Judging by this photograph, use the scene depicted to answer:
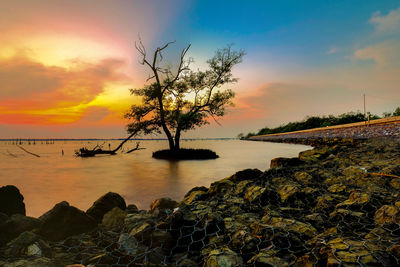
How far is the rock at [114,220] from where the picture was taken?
4270 millimetres

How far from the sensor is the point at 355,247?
97.0 inches

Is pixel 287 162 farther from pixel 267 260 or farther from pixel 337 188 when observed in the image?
pixel 267 260

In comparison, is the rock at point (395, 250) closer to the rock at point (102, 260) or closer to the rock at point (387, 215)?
the rock at point (387, 215)

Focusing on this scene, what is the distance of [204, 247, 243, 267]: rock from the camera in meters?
2.50

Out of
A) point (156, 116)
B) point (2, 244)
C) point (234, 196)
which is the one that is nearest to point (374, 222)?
point (234, 196)

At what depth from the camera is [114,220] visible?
14.5ft

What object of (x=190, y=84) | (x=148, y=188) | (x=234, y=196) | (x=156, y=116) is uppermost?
(x=190, y=84)

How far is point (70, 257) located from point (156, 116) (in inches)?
709

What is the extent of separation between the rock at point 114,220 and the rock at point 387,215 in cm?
433

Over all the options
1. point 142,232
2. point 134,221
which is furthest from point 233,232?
point 134,221

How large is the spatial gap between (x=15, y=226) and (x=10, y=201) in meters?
1.92

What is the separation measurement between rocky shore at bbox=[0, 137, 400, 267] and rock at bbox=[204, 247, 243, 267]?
0.5 inches

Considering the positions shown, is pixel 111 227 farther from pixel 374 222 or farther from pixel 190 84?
pixel 190 84

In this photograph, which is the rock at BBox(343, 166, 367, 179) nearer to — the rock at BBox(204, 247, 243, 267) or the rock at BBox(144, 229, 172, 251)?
the rock at BBox(204, 247, 243, 267)
